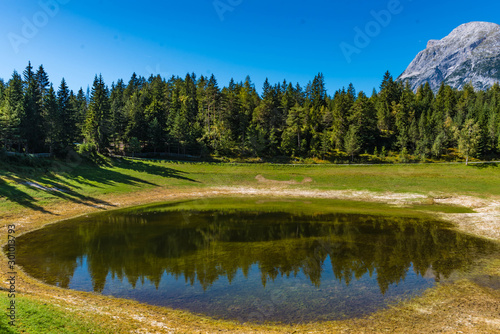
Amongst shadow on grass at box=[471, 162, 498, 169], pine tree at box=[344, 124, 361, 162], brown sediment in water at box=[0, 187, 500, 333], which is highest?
pine tree at box=[344, 124, 361, 162]

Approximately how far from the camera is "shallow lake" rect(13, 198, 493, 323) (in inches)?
586

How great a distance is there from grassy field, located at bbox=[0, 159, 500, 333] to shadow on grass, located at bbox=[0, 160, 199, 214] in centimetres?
13

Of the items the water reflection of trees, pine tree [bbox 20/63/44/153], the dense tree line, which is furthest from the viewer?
the dense tree line

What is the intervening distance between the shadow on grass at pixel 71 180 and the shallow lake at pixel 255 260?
892cm

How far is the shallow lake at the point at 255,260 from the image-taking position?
48.9 ft

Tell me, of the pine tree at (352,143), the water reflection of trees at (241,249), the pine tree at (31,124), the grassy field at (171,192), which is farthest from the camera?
the pine tree at (352,143)

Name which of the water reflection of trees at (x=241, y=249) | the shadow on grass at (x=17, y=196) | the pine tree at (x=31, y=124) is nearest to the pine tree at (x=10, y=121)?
the pine tree at (x=31, y=124)

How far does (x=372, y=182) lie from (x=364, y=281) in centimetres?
4882

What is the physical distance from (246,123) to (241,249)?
85.1m

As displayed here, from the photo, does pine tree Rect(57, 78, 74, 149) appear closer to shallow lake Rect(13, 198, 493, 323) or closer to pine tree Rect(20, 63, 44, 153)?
pine tree Rect(20, 63, 44, 153)

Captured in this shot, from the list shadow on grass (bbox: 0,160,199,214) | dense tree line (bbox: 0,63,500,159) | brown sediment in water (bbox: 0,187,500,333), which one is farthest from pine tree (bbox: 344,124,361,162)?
brown sediment in water (bbox: 0,187,500,333)

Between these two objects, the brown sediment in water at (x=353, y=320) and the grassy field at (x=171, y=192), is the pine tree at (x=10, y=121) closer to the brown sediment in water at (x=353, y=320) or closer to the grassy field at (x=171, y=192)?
the grassy field at (x=171, y=192)

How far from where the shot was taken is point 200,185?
60.5 meters

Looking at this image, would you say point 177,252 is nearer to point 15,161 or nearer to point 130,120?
point 15,161
